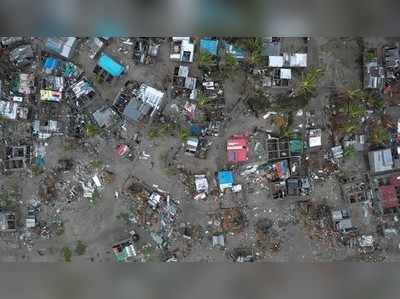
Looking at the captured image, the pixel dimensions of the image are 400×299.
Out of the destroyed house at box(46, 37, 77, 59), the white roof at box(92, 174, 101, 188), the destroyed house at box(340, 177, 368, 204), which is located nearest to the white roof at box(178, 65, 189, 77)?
the destroyed house at box(46, 37, 77, 59)

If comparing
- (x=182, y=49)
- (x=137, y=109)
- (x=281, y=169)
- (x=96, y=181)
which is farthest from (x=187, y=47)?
(x=96, y=181)

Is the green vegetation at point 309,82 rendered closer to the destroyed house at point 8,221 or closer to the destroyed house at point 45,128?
the destroyed house at point 45,128

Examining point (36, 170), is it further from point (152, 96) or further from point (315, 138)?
point (315, 138)

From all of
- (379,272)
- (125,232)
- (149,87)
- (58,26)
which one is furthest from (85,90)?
(379,272)

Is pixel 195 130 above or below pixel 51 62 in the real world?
below

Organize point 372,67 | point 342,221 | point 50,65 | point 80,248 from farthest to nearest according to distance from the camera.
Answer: point 80,248, point 50,65, point 342,221, point 372,67

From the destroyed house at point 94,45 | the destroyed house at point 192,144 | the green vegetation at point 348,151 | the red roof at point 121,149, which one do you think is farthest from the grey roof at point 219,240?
the destroyed house at point 94,45

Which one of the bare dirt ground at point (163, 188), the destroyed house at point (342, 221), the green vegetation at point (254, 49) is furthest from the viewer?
the bare dirt ground at point (163, 188)
